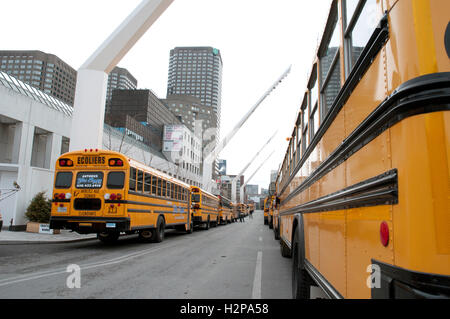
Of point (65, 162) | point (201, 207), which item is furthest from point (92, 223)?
point (201, 207)

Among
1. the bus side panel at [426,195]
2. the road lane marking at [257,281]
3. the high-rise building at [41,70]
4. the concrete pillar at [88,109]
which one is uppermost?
the high-rise building at [41,70]

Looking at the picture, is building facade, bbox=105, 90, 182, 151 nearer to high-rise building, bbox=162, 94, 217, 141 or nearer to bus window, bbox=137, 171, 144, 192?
high-rise building, bbox=162, 94, 217, 141

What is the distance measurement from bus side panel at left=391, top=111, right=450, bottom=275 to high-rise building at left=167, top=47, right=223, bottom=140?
183m

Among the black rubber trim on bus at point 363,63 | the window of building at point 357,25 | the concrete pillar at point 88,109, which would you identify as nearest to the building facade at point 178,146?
the concrete pillar at point 88,109

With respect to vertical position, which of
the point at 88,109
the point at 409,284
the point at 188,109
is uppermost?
the point at 188,109

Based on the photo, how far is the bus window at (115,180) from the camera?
890 centimetres

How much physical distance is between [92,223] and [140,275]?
3.65 metres

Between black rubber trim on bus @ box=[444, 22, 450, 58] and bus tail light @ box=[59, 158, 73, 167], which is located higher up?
bus tail light @ box=[59, 158, 73, 167]

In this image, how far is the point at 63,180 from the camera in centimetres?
915

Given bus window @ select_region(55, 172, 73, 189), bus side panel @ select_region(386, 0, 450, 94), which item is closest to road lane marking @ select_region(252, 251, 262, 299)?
bus side panel @ select_region(386, 0, 450, 94)

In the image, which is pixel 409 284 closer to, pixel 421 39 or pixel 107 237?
pixel 421 39

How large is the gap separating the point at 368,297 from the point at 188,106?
12605cm

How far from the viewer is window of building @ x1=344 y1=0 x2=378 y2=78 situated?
2043 millimetres

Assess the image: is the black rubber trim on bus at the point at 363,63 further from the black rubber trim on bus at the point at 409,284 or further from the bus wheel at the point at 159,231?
the bus wheel at the point at 159,231
